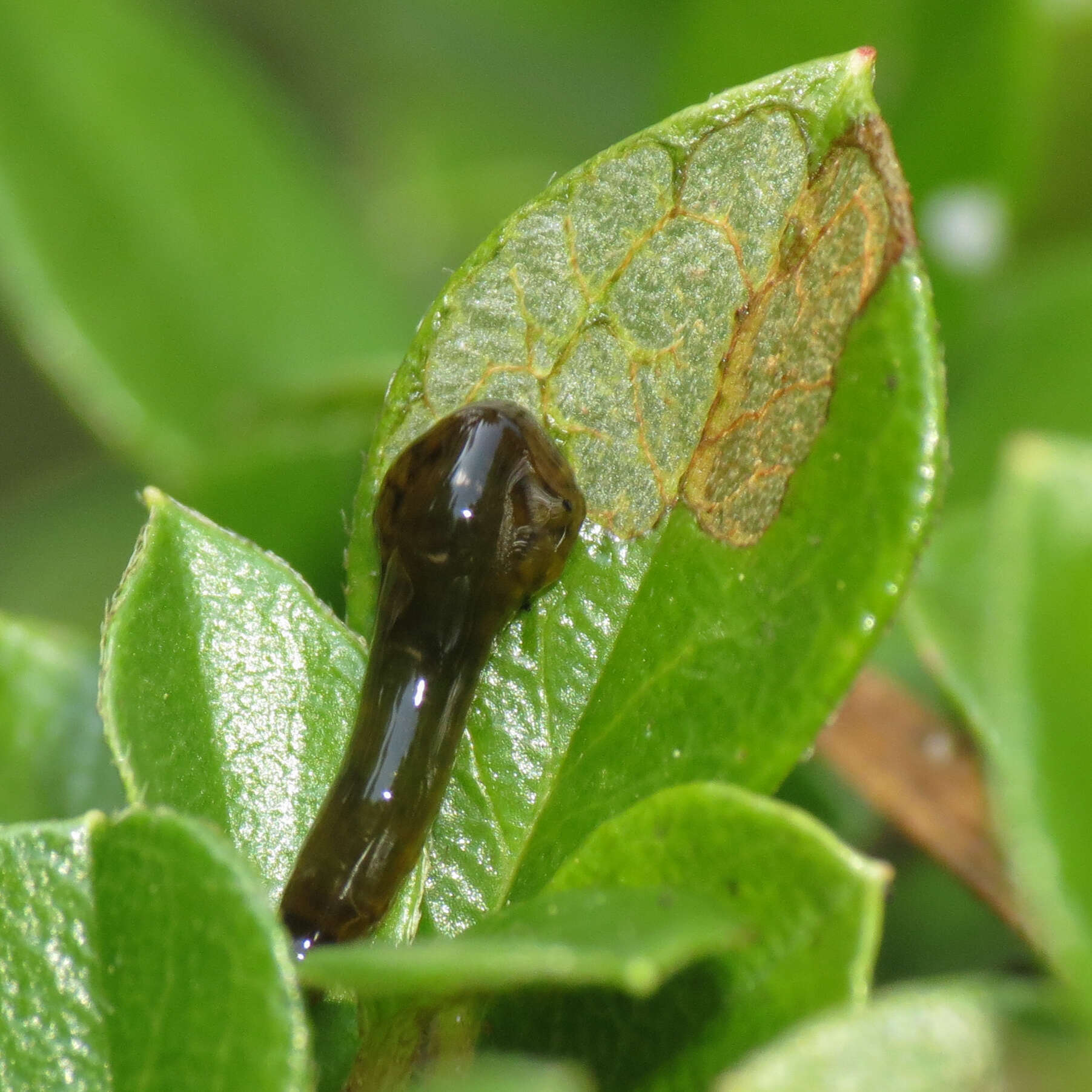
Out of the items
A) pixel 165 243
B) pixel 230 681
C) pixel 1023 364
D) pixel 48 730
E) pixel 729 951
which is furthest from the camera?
pixel 165 243

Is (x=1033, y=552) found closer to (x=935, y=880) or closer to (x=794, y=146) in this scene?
(x=794, y=146)

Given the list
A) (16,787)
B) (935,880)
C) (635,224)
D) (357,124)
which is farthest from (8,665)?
(357,124)

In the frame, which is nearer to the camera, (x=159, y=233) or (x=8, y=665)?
(x=8, y=665)

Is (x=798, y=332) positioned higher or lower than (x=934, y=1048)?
higher

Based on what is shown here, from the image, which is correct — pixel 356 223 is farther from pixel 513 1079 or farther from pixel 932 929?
pixel 513 1079

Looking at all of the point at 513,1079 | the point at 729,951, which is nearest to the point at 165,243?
the point at 729,951
